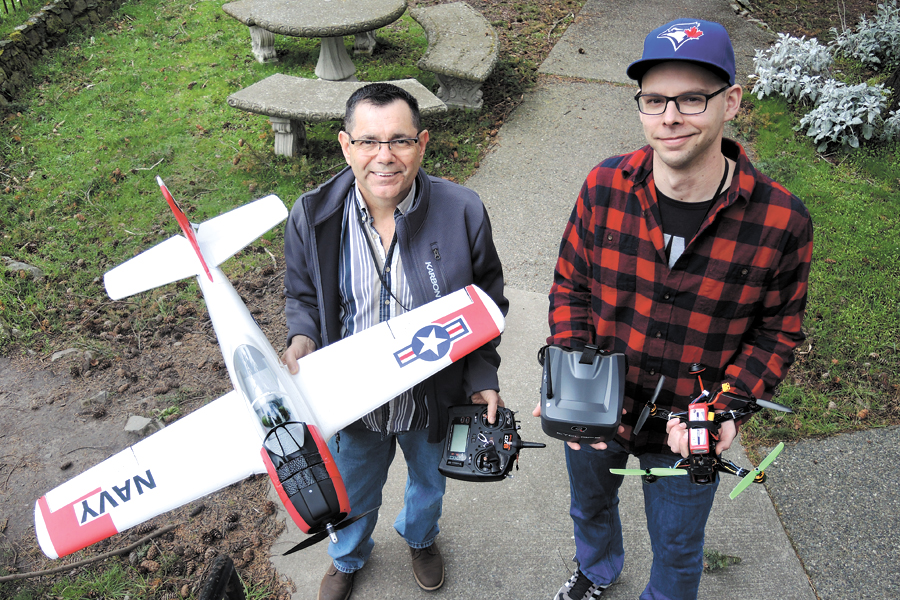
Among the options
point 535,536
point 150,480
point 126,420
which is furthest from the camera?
point 126,420

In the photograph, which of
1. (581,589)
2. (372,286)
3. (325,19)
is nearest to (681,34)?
(372,286)

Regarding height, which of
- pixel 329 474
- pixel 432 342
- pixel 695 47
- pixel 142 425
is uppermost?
pixel 695 47

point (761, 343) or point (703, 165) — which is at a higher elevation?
point (703, 165)

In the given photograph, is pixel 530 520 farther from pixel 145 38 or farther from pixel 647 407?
pixel 145 38

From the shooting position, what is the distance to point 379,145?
2.09m

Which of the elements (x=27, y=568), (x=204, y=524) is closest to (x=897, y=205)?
(x=204, y=524)

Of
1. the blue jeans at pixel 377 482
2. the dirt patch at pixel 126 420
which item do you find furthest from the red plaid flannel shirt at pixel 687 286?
the dirt patch at pixel 126 420

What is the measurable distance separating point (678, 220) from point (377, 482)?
68.3 inches

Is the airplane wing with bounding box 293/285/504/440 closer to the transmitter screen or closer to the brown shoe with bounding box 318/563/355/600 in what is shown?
the transmitter screen

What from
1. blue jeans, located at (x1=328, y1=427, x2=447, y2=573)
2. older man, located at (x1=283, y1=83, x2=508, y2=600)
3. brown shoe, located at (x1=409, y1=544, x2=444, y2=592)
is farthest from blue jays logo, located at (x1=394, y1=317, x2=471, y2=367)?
brown shoe, located at (x1=409, y1=544, x2=444, y2=592)

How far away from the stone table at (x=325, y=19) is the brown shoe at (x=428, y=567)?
5.33 metres

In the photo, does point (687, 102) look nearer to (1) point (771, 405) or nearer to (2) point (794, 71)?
(1) point (771, 405)

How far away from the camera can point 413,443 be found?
2.62 meters

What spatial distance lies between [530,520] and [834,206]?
13.8ft
